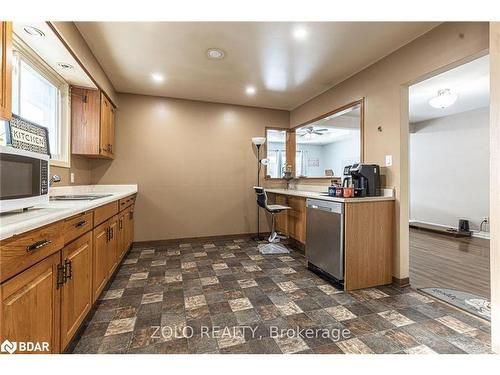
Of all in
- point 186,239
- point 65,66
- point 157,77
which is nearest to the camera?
point 65,66

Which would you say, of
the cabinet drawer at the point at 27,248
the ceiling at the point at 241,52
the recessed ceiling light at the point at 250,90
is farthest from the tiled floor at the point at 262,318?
the recessed ceiling light at the point at 250,90

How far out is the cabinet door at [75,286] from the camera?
52.7 inches

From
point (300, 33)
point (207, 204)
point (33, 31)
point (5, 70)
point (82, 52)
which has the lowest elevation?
point (207, 204)

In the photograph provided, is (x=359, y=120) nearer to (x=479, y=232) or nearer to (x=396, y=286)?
(x=396, y=286)

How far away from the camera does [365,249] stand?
2.41 meters

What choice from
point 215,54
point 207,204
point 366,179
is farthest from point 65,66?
point 366,179

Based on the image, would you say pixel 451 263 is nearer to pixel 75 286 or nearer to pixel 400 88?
pixel 400 88

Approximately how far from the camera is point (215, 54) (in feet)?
8.73

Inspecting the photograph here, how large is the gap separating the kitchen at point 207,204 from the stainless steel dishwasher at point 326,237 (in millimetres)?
21

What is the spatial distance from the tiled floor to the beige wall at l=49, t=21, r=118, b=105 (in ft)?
7.67

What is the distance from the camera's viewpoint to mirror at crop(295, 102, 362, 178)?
329 centimetres

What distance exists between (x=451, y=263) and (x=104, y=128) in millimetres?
5028

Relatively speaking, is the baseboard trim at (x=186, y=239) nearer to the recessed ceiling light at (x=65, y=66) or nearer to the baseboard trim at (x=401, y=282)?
the baseboard trim at (x=401, y=282)
